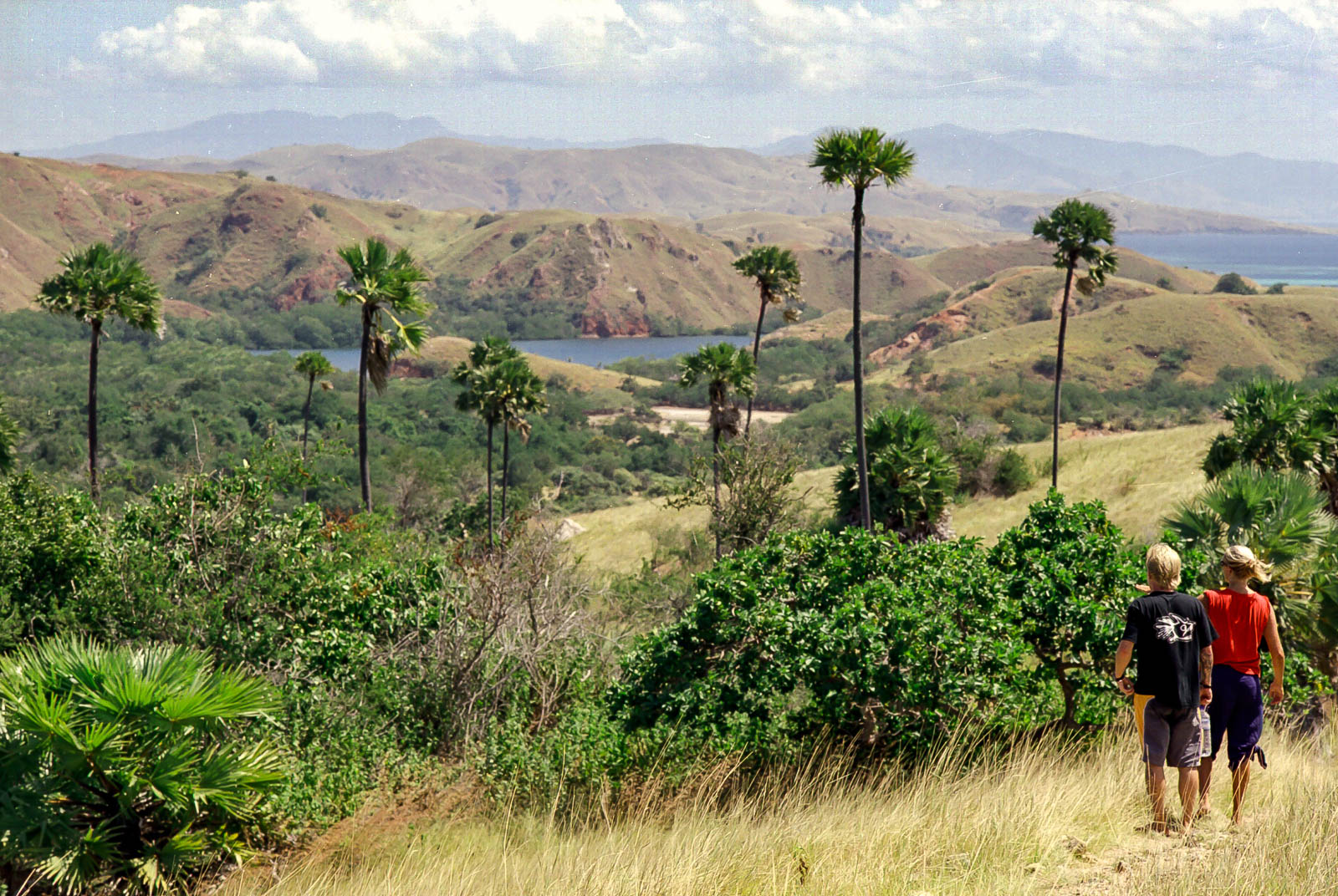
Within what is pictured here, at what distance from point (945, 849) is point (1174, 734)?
4.28ft

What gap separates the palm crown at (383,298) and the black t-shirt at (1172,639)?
17.7 m

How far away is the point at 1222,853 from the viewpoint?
413cm

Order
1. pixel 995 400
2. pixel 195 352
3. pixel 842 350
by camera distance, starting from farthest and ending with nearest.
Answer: pixel 842 350 → pixel 195 352 → pixel 995 400

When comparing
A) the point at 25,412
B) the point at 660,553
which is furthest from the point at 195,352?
the point at 660,553

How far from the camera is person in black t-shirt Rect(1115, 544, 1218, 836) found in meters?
4.87

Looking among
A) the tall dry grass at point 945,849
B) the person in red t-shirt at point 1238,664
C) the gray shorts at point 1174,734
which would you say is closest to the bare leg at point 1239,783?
the person in red t-shirt at point 1238,664

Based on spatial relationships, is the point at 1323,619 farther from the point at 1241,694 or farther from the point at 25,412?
the point at 25,412

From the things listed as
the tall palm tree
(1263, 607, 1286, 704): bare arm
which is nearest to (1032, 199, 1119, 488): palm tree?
the tall palm tree

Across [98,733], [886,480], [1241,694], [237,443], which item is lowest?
[237,443]

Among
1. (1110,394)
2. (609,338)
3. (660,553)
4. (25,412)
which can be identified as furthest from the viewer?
(609,338)

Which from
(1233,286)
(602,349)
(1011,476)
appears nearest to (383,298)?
(1011,476)

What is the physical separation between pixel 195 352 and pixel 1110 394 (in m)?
94.0

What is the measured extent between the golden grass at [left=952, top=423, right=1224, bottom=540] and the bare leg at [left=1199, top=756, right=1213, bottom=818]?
25193 mm

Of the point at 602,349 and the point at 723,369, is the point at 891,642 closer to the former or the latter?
the point at 723,369
